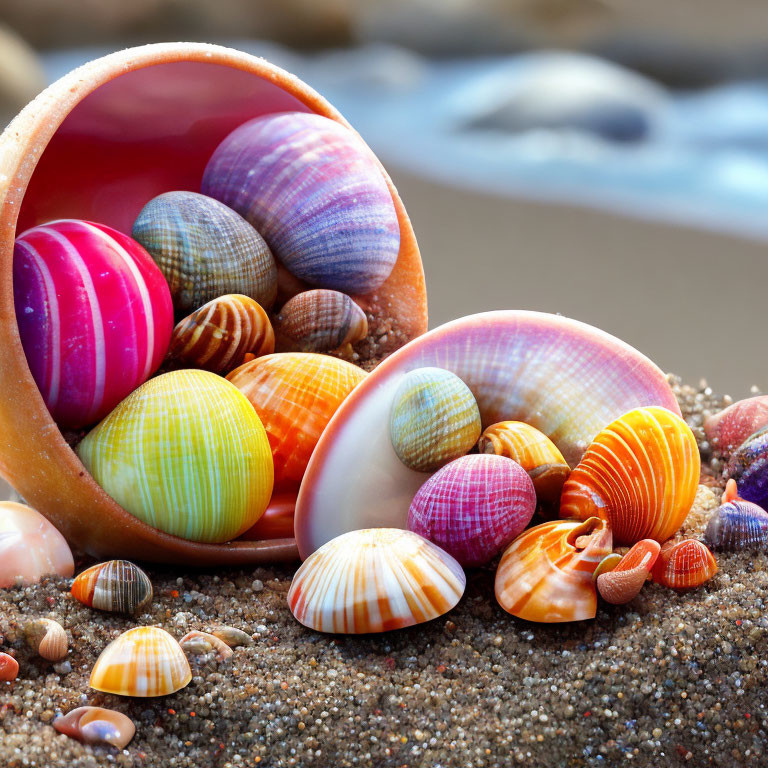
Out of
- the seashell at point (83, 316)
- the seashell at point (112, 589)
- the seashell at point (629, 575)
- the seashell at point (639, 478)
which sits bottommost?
the seashell at point (112, 589)

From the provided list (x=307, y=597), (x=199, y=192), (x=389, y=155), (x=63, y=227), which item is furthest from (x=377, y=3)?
(x=307, y=597)

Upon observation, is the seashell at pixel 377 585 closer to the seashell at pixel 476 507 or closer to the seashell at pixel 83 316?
the seashell at pixel 476 507

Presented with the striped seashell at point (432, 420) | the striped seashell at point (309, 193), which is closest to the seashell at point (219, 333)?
the striped seashell at point (309, 193)

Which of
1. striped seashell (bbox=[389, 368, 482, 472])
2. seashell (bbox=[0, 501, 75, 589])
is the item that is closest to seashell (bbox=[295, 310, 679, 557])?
striped seashell (bbox=[389, 368, 482, 472])

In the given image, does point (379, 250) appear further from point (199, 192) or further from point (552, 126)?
point (552, 126)

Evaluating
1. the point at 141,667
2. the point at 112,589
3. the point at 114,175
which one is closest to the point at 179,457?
the point at 112,589

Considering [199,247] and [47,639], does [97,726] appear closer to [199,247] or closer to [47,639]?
[47,639]
